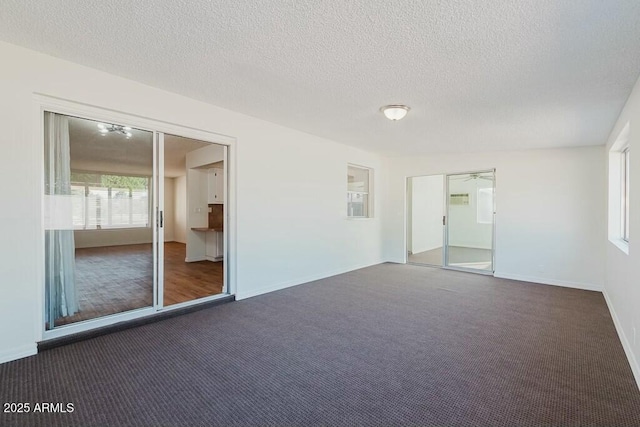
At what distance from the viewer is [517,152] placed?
5523mm

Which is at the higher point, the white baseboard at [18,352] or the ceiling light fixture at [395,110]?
the ceiling light fixture at [395,110]

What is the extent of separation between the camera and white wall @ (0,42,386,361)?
2.43 meters

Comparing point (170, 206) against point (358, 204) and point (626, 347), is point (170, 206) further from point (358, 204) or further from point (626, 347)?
point (626, 347)

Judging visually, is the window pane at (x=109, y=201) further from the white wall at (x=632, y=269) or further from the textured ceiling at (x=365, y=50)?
the white wall at (x=632, y=269)

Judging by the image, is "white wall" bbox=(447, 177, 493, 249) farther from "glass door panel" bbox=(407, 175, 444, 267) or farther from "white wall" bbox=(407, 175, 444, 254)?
"white wall" bbox=(407, 175, 444, 254)

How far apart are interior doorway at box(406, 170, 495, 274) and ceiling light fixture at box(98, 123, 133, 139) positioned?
5509mm

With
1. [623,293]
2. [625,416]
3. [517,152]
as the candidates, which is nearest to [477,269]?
[517,152]

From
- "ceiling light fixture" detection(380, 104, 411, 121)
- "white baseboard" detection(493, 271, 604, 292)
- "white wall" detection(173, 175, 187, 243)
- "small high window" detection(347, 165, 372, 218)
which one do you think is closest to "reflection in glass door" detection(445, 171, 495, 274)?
"white baseboard" detection(493, 271, 604, 292)

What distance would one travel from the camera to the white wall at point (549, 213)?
16.0ft

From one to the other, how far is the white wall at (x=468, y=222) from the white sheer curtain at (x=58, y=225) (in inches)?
240

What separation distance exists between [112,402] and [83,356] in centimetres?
85

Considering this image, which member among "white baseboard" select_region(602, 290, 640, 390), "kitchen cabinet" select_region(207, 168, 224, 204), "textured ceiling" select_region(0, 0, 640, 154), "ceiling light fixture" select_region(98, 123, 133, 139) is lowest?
"white baseboard" select_region(602, 290, 640, 390)

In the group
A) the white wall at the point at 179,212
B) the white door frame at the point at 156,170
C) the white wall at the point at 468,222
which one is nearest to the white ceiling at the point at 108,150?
the white door frame at the point at 156,170

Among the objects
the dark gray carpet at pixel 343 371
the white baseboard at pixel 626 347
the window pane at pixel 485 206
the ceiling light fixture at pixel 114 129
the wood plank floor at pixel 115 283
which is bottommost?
the dark gray carpet at pixel 343 371
